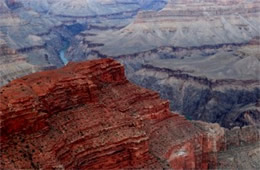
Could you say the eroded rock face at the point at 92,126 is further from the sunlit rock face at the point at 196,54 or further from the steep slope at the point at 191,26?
the steep slope at the point at 191,26

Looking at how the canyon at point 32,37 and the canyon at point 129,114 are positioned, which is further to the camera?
the canyon at point 32,37

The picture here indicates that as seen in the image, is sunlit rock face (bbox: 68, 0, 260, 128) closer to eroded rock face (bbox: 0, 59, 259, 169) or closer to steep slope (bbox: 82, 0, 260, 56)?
steep slope (bbox: 82, 0, 260, 56)

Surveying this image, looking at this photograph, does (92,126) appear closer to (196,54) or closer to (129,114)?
(129,114)

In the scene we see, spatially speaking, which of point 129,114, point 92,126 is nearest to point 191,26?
point 129,114

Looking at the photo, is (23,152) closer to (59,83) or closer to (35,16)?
(59,83)

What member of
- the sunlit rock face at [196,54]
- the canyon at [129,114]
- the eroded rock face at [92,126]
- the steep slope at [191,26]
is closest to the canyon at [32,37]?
the sunlit rock face at [196,54]

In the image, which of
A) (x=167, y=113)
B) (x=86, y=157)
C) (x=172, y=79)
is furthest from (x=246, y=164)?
(x=172, y=79)
